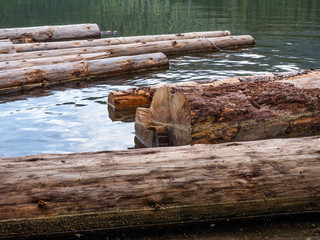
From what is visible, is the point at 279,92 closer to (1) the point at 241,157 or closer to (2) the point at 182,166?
(1) the point at 241,157

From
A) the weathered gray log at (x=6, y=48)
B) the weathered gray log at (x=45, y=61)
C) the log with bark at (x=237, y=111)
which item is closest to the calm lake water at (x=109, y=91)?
the weathered gray log at (x=45, y=61)

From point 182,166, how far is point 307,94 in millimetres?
2864

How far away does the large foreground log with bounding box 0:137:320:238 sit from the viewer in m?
3.88

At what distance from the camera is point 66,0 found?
178ft

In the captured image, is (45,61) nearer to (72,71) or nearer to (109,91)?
(72,71)

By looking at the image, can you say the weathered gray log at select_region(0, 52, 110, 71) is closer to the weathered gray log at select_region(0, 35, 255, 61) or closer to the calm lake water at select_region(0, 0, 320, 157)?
the weathered gray log at select_region(0, 35, 255, 61)

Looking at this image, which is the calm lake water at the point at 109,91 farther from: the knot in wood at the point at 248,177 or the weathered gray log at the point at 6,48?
the weathered gray log at the point at 6,48

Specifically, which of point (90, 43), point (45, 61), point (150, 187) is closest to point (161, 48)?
point (90, 43)

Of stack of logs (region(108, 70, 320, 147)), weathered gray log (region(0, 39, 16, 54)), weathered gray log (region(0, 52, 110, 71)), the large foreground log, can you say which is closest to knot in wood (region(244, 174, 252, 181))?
the large foreground log

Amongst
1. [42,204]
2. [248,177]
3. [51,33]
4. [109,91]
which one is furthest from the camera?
[51,33]

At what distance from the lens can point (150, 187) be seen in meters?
4.01

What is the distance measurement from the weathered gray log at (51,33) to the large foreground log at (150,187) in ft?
47.2

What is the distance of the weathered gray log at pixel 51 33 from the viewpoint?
17.4 m

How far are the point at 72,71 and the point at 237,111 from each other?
6.53m
